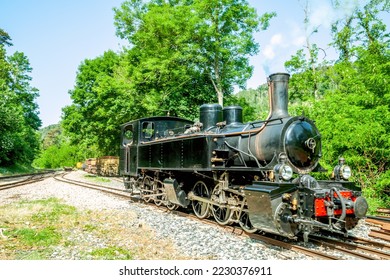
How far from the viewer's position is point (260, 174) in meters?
6.53

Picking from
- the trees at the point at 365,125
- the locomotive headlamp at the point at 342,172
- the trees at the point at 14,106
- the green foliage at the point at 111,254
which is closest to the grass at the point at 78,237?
the green foliage at the point at 111,254

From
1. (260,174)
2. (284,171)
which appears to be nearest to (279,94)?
(260,174)

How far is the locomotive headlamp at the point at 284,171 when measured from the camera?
5.48 m

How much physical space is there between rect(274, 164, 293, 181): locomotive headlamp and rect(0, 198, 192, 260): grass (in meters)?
2.05

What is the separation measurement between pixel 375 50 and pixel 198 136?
7422 mm

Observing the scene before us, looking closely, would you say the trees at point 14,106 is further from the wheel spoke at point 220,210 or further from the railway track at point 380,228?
the railway track at point 380,228

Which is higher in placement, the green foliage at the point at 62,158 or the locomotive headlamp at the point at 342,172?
the green foliage at the point at 62,158

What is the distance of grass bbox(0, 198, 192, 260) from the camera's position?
512cm

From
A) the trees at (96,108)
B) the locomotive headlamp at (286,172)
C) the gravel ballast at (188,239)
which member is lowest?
the gravel ballast at (188,239)

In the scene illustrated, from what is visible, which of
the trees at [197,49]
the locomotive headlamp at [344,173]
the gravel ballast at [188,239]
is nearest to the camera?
the gravel ballast at [188,239]

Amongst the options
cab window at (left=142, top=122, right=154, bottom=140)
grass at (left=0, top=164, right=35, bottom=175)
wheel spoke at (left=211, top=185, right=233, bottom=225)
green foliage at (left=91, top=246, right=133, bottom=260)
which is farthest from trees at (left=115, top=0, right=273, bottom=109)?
grass at (left=0, top=164, right=35, bottom=175)

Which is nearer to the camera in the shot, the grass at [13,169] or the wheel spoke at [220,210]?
the wheel spoke at [220,210]
